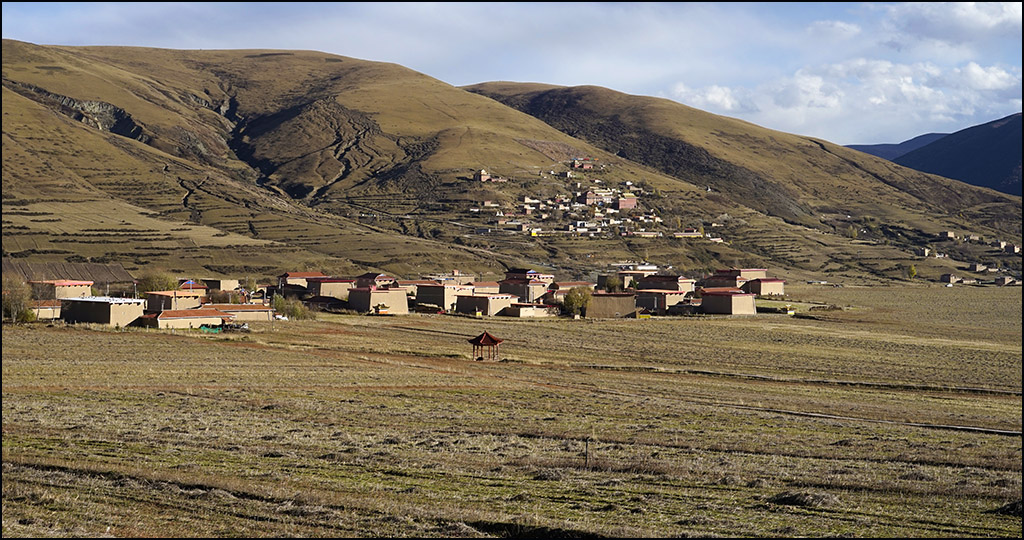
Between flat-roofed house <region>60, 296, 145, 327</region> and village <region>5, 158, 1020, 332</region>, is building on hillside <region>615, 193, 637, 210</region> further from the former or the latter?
flat-roofed house <region>60, 296, 145, 327</region>

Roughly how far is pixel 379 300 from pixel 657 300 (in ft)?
85.7

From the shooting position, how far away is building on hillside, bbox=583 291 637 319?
76.5 metres

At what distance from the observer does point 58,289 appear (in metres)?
65.4

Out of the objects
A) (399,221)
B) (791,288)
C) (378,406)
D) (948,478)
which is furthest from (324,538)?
(399,221)

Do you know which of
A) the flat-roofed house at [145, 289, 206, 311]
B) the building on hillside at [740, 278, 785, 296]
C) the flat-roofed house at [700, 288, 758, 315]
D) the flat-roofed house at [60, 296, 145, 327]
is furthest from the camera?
the building on hillside at [740, 278, 785, 296]

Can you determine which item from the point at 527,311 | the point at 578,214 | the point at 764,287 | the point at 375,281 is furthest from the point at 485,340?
the point at 578,214

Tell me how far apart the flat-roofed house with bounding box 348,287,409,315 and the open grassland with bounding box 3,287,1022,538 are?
23.1 meters

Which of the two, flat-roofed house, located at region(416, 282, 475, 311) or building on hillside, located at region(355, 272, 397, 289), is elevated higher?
building on hillside, located at region(355, 272, 397, 289)

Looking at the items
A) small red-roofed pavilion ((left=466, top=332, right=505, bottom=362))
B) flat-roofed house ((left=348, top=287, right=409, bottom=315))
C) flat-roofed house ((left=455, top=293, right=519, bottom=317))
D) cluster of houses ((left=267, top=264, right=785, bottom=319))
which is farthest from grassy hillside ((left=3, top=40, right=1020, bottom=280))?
small red-roofed pavilion ((left=466, top=332, right=505, bottom=362))

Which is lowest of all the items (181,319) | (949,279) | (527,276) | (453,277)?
(181,319)

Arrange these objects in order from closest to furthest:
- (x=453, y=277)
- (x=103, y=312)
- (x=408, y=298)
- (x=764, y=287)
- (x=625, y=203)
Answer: (x=103, y=312) < (x=408, y=298) < (x=764, y=287) < (x=453, y=277) < (x=625, y=203)

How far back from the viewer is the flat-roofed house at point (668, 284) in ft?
294

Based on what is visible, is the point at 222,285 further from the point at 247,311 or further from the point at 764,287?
the point at 764,287

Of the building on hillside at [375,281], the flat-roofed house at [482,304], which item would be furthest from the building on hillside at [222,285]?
the flat-roofed house at [482,304]
